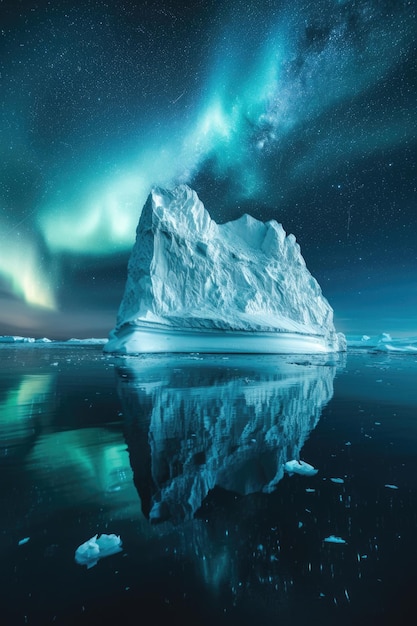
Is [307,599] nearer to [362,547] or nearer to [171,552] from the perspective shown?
[362,547]

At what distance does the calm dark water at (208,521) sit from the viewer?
60.1 inches

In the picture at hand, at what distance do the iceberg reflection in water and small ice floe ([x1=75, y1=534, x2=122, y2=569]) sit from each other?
37cm

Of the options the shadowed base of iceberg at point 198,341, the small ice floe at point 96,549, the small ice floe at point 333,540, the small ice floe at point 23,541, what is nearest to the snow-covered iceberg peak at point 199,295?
the shadowed base of iceberg at point 198,341

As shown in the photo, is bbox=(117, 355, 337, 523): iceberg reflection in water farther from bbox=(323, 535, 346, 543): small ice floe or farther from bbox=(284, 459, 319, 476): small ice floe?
bbox=(323, 535, 346, 543): small ice floe

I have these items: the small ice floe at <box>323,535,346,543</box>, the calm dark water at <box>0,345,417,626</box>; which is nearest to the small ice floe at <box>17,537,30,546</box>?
the calm dark water at <box>0,345,417,626</box>

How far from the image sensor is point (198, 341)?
29.6m

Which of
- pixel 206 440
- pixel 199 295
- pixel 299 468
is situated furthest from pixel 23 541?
pixel 199 295

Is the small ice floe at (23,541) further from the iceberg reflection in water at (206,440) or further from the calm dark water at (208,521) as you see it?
the iceberg reflection in water at (206,440)

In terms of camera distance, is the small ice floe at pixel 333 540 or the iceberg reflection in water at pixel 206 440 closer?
the small ice floe at pixel 333 540

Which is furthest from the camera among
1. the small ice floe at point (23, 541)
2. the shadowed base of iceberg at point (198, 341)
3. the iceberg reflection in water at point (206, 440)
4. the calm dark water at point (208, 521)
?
the shadowed base of iceberg at point (198, 341)

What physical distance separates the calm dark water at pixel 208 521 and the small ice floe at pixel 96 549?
5cm

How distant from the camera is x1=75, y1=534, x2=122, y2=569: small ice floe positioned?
1855mm

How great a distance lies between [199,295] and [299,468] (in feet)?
91.5

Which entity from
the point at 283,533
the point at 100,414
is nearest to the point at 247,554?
the point at 283,533
